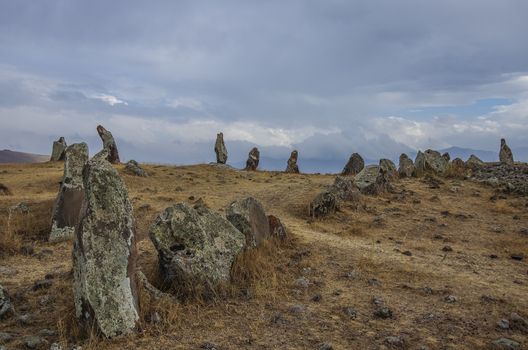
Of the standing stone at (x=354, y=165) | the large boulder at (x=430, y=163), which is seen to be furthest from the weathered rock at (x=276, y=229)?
the standing stone at (x=354, y=165)

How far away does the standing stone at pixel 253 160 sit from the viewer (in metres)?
33.4

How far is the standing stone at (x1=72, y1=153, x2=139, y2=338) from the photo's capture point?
6.75 metres

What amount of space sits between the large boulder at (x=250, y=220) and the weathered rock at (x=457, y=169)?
57.6ft

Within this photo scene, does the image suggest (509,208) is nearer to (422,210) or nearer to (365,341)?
(422,210)

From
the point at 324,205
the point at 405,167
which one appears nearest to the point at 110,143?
the point at 405,167

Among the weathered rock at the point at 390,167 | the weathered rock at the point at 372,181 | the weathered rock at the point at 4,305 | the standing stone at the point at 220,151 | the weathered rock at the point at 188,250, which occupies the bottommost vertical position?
the weathered rock at the point at 4,305

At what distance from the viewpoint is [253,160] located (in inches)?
1331

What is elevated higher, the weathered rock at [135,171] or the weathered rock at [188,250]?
the weathered rock at [135,171]

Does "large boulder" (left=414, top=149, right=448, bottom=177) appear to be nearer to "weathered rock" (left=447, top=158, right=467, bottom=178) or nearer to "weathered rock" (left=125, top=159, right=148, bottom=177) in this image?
"weathered rock" (left=447, top=158, right=467, bottom=178)

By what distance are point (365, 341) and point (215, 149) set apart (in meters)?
28.4

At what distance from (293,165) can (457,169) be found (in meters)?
11.0

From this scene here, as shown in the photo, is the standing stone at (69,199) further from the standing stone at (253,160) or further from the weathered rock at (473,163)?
the weathered rock at (473,163)

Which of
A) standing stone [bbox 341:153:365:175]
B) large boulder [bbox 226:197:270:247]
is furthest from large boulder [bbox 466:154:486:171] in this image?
large boulder [bbox 226:197:270:247]

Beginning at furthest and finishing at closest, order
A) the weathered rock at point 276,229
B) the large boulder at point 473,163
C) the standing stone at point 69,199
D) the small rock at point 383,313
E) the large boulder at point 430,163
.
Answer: the large boulder at point 473,163 → the large boulder at point 430,163 → the standing stone at point 69,199 → the weathered rock at point 276,229 → the small rock at point 383,313
